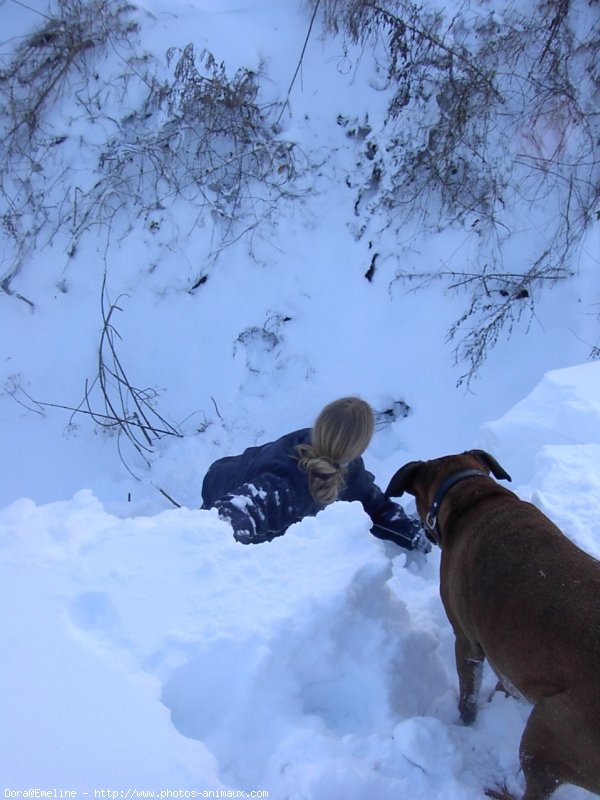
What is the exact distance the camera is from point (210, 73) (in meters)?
5.88

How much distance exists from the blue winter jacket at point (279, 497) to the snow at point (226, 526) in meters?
0.17

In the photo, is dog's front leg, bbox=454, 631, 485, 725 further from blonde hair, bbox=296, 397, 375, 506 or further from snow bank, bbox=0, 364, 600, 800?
blonde hair, bbox=296, 397, 375, 506

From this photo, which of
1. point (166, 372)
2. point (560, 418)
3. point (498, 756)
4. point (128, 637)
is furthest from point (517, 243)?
point (128, 637)

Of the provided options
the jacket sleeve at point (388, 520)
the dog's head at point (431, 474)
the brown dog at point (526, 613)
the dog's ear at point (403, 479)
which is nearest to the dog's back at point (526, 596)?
the brown dog at point (526, 613)

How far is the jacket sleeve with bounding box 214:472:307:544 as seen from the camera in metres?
2.91

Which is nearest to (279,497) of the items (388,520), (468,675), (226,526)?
(226,526)

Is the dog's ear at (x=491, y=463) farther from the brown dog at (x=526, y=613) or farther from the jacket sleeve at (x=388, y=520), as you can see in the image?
the jacket sleeve at (x=388, y=520)

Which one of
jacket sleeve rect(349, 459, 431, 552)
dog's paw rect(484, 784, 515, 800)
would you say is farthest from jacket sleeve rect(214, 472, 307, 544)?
dog's paw rect(484, 784, 515, 800)

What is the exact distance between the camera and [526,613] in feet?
6.72

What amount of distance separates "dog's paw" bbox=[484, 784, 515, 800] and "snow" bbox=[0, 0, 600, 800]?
0.17ft

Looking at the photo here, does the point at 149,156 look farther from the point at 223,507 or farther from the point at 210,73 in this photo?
the point at 223,507

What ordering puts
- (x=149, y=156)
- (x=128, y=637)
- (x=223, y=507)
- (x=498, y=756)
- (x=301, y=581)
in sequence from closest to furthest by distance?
(x=128, y=637)
(x=498, y=756)
(x=301, y=581)
(x=223, y=507)
(x=149, y=156)

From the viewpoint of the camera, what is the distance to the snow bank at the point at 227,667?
169 centimetres

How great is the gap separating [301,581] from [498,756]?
935 millimetres
